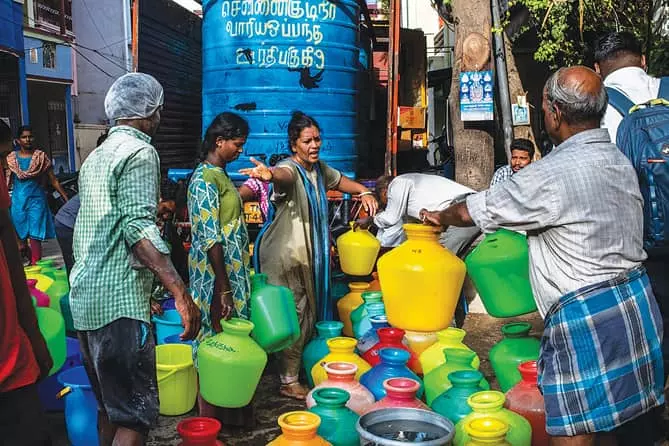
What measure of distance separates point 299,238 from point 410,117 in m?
3.61

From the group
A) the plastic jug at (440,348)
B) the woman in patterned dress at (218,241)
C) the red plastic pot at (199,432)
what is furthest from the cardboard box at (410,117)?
the red plastic pot at (199,432)

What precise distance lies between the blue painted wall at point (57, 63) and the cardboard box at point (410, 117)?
14245 mm

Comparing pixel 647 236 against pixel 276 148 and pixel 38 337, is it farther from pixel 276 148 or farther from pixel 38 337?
pixel 276 148

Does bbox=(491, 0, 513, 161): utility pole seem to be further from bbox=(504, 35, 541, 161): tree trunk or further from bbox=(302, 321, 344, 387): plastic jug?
bbox=(302, 321, 344, 387): plastic jug

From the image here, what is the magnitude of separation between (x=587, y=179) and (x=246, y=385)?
1788 millimetres

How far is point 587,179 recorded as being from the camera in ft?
7.09

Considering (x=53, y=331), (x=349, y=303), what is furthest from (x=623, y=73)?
(x=53, y=331)

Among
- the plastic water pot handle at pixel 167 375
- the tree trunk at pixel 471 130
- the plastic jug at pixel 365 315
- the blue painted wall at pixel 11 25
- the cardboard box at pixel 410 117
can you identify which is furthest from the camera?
the blue painted wall at pixel 11 25

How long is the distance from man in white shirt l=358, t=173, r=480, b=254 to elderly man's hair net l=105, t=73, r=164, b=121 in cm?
246

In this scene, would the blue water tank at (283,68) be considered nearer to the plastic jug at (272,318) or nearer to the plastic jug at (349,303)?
the plastic jug at (349,303)

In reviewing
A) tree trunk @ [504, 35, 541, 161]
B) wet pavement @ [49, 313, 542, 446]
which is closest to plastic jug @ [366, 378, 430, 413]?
wet pavement @ [49, 313, 542, 446]

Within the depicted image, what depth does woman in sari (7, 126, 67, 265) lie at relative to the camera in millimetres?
6906

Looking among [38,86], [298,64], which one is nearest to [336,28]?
[298,64]

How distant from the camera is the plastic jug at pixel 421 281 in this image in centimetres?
364
